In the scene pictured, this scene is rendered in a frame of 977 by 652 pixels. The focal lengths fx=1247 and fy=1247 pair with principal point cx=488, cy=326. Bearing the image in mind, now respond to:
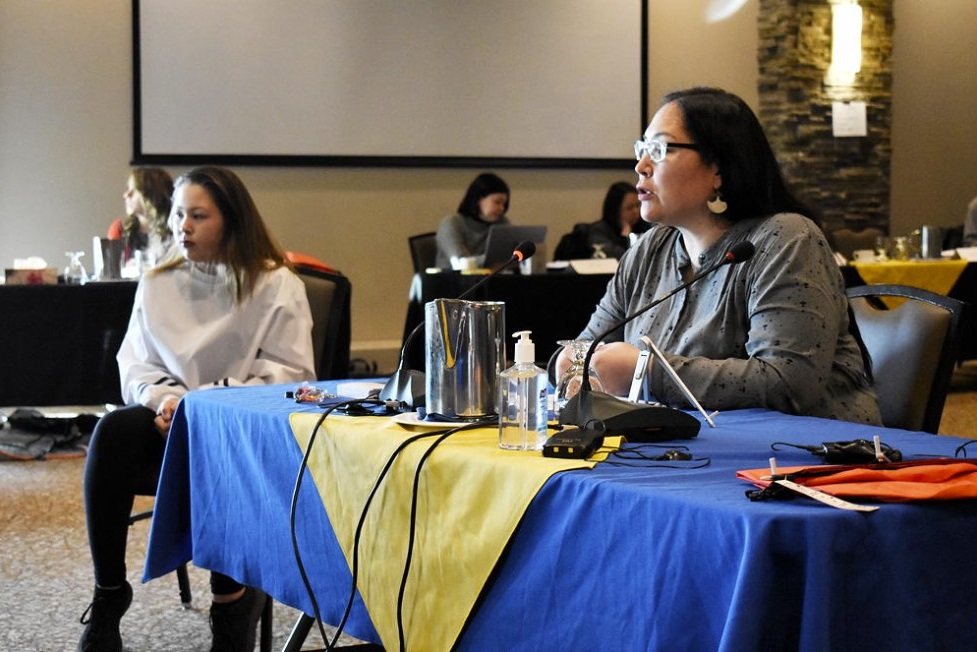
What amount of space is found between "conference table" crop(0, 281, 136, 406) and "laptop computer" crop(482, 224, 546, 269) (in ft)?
5.40

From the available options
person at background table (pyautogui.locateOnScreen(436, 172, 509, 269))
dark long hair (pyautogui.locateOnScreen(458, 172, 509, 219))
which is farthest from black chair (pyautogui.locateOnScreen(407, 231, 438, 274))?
dark long hair (pyautogui.locateOnScreen(458, 172, 509, 219))

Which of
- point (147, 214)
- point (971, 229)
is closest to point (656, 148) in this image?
point (147, 214)

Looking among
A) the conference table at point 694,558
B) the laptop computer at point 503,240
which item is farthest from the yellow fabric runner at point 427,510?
Result: the laptop computer at point 503,240

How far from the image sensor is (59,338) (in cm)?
505

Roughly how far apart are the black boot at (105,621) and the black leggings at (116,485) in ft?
0.08

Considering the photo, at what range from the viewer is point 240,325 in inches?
113

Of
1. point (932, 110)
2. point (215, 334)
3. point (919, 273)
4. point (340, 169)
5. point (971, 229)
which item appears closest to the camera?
point (215, 334)

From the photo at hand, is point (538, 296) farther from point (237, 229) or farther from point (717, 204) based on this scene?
point (717, 204)

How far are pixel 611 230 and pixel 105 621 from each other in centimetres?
535

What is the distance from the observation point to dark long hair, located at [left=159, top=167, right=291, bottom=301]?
2.91 m

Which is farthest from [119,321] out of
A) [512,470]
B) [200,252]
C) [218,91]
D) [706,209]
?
[512,470]

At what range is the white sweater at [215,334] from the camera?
2855mm

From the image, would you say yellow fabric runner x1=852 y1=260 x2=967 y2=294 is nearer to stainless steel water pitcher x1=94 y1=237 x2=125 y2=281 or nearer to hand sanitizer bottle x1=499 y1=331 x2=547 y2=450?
stainless steel water pitcher x1=94 y1=237 x2=125 y2=281

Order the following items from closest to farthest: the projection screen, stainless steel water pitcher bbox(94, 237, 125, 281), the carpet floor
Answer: the carpet floor
stainless steel water pitcher bbox(94, 237, 125, 281)
the projection screen
